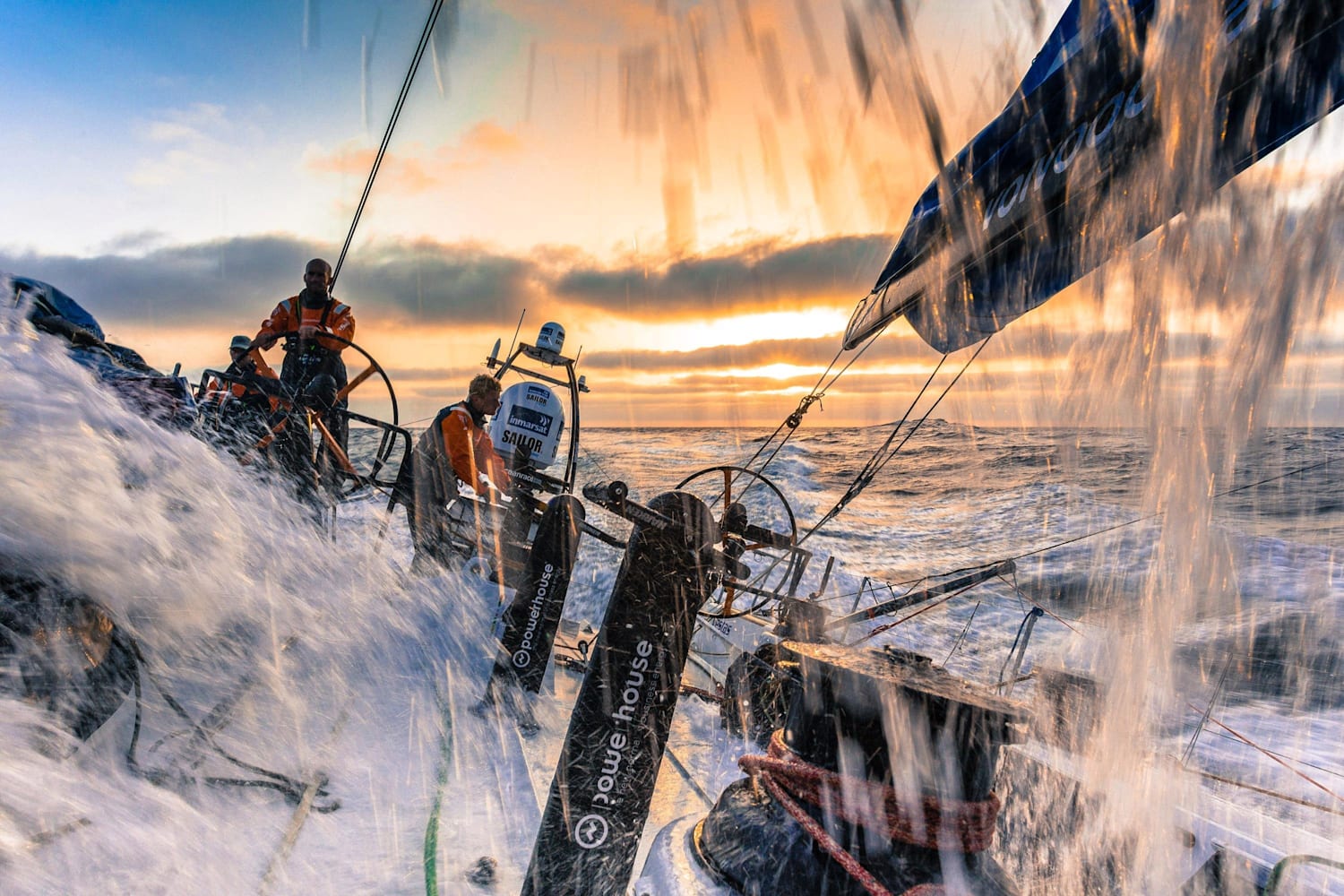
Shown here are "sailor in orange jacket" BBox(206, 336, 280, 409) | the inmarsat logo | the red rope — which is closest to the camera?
the red rope

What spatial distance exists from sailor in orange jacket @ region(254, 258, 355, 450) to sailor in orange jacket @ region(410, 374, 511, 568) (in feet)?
3.11

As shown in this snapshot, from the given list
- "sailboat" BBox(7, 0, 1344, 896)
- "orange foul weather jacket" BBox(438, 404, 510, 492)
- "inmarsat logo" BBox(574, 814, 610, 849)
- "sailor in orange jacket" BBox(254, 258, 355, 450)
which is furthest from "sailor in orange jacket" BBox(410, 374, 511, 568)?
"inmarsat logo" BBox(574, 814, 610, 849)

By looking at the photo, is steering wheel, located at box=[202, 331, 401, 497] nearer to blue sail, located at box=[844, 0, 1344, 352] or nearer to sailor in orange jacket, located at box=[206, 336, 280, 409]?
sailor in orange jacket, located at box=[206, 336, 280, 409]

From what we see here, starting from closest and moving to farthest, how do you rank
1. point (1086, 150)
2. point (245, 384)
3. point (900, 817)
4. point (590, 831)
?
1. point (900, 817)
2. point (590, 831)
3. point (1086, 150)
4. point (245, 384)

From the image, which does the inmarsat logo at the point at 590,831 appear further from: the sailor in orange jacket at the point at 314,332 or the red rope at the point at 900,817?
the sailor in orange jacket at the point at 314,332

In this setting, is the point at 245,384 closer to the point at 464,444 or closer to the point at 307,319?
the point at 307,319

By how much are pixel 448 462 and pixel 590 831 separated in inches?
173

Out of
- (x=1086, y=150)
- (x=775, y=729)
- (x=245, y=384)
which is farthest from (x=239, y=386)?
(x=1086, y=150)

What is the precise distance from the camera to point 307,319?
614cm

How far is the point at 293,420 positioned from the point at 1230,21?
614cm

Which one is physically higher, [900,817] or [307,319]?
[307,319]

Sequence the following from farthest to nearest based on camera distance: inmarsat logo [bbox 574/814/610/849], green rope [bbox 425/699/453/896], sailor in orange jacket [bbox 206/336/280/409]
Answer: sailor in orange jacket [bbox 206/336/280/409], green rope [bbox 425/699/453/896], inmarsat logo [bbox 574/814/610/849]

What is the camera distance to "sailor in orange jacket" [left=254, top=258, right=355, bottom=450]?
603cm

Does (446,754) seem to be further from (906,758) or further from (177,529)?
(906,758)
